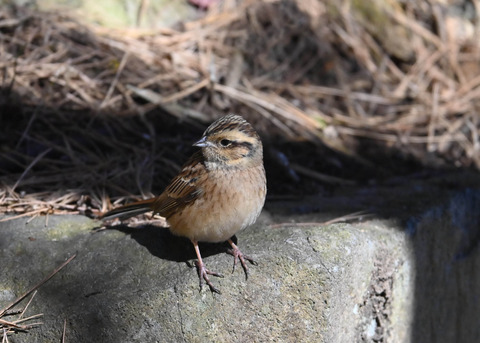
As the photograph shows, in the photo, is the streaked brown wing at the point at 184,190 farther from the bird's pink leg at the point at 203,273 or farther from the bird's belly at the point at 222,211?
the bird's pink leg at the point at 203,273

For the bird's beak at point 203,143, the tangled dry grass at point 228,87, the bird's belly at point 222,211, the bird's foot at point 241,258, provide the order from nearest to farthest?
the bird's foot at point 241,258 → the bird's belly at point 222,211 → the bird's beak at point 203,143 → the tangled dry grass at point 228,87

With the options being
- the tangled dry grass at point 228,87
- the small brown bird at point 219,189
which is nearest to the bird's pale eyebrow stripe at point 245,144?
the small brown bird at point 219,189

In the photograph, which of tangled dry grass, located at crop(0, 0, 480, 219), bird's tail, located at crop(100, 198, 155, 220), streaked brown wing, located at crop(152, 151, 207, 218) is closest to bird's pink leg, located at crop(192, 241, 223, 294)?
streaked brown wing, located at crop(152, 151, 207, 218)


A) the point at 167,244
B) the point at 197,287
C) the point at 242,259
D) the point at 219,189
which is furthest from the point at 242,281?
the point at 167,244

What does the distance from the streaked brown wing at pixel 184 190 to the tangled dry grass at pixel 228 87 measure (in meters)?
0.75

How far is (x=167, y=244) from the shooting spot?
3.79 m

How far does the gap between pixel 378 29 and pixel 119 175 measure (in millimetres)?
4258

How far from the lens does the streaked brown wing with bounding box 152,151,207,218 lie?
11.9 ft

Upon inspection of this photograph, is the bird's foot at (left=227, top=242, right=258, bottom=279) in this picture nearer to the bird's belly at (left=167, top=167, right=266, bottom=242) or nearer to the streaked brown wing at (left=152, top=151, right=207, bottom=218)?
the bird's belly at (left=167, top=167, right=266, bottom=242)

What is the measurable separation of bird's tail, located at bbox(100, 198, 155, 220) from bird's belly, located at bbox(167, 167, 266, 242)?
1.11 ft

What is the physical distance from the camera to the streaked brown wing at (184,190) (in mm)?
3621

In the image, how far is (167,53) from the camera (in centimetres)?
619

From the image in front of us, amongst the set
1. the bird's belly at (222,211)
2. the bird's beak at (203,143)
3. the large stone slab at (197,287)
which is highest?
the bird's beak at (203,143)

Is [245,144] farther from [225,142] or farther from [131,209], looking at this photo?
[131,209]
